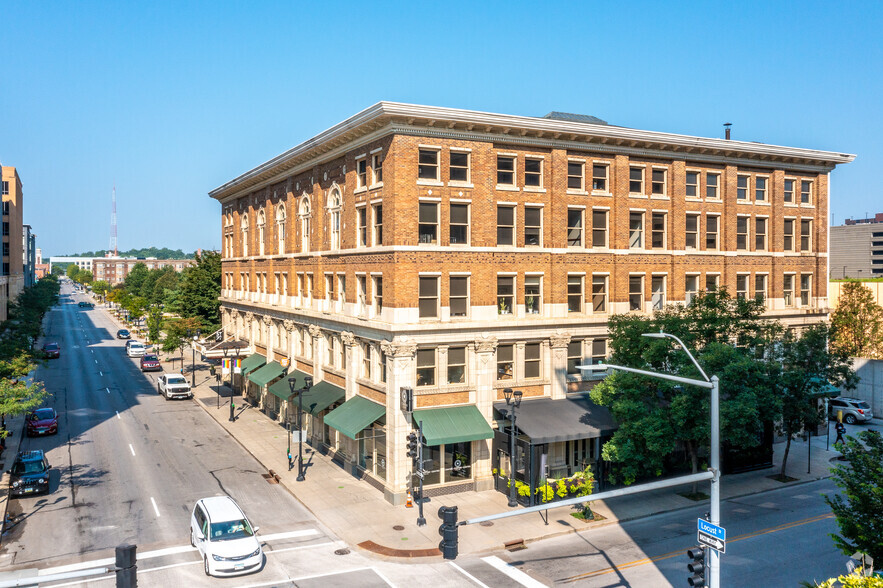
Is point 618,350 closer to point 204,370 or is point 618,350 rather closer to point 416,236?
point 416,236

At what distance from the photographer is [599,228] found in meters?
34.8

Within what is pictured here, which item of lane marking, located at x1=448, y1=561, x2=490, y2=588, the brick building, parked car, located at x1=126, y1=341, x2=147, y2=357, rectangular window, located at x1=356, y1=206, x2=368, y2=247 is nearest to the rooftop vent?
the brick building

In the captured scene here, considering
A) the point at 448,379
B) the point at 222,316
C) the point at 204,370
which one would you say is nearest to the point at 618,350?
the point at 448,379

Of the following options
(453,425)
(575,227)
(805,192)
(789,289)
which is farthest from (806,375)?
(453,425)

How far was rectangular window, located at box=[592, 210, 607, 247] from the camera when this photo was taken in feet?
114

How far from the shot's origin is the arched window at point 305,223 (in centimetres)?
4166

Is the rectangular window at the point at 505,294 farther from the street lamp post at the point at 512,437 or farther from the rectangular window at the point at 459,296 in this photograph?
the street lamp post at the point at 512,437

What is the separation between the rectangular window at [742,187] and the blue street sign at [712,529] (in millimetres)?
28548

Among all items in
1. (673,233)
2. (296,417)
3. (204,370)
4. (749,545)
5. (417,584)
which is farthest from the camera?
(204,370)

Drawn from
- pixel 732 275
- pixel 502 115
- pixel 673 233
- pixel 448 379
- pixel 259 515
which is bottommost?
pixel 259 515

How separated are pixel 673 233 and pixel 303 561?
2602cm

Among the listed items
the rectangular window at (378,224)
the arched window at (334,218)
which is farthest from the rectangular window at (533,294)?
the arched window at (334,218)

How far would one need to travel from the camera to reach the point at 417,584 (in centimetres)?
2102

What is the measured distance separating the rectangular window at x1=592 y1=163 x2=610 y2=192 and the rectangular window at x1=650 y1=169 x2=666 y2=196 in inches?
131
